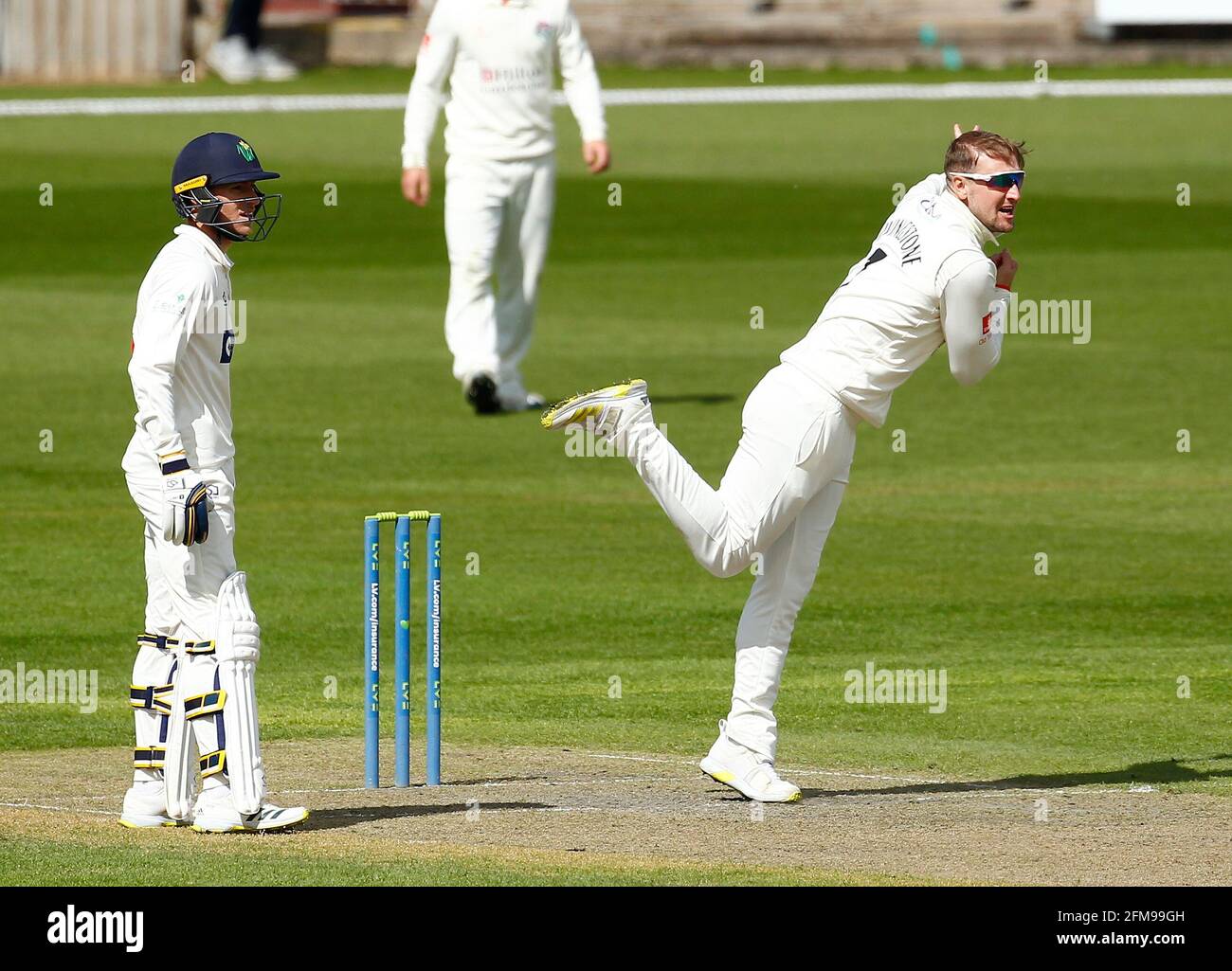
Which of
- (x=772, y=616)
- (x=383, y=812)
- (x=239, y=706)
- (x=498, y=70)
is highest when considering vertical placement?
(x=498, y=70)

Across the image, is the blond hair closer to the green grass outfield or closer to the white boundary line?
the green grass outfield

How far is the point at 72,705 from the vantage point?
1004 centimetres

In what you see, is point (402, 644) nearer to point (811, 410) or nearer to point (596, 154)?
point (811, 410)

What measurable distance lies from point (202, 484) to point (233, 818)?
1.03 m

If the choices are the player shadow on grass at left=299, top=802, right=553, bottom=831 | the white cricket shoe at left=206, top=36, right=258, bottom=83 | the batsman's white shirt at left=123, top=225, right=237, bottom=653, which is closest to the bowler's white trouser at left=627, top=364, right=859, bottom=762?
the player shadow on grass at left=299, top=802, right=553, bottom=831

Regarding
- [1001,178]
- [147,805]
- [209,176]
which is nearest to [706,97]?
[1001,178]

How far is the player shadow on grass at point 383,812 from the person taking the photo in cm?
782

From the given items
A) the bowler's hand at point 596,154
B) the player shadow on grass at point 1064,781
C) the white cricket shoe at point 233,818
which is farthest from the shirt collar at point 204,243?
the bowler's hand at point 596,154

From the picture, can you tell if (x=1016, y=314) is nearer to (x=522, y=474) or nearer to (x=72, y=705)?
(x=522, y=474)

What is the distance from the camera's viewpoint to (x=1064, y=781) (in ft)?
28.7

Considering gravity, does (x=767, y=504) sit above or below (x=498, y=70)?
below

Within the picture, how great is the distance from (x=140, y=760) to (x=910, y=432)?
9.65 meters

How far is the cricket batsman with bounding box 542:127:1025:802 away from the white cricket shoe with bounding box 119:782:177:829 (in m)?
1.75
